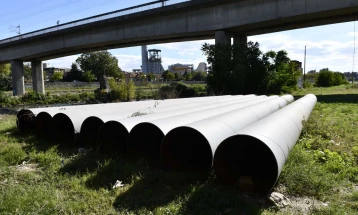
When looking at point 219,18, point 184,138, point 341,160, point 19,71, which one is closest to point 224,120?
point 184,138

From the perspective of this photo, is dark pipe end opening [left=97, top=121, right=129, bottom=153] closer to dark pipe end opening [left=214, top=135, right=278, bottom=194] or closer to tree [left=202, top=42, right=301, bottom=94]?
dark pipe end opening [left=214, top=135, right=278, bottom=194]

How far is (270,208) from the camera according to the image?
116 inches

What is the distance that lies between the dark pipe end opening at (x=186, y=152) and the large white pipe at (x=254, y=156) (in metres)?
0.42

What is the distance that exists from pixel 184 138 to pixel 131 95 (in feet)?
47.7

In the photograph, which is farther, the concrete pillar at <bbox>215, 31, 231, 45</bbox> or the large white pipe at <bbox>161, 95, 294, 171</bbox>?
the concrete pillar at <bbox>215, 31, 231, 45</bbox>

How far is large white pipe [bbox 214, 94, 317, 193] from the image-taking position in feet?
10.3

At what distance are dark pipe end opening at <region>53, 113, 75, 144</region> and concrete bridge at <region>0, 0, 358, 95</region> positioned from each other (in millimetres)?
14812

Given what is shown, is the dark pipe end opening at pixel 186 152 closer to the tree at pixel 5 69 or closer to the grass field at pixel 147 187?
the grass field at pixel 147 187

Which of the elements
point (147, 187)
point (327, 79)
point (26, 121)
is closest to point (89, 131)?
point (26, 121)

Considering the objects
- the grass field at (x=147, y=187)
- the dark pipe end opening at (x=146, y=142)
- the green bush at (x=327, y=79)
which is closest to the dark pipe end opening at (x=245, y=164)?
the grass field at (x=147, y=187)

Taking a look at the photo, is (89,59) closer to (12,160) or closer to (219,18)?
(219,18)

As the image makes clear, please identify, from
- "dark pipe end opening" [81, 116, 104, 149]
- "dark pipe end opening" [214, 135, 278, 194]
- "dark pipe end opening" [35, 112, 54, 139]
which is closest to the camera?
"dark pipe end opening" [214, 135, 278, 194]

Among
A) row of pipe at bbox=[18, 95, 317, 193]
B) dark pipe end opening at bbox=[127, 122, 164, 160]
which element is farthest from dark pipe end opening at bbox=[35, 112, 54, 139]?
dark pipe end opening at bbox=[127, 122, 164, 160]

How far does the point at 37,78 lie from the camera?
33.8 m
